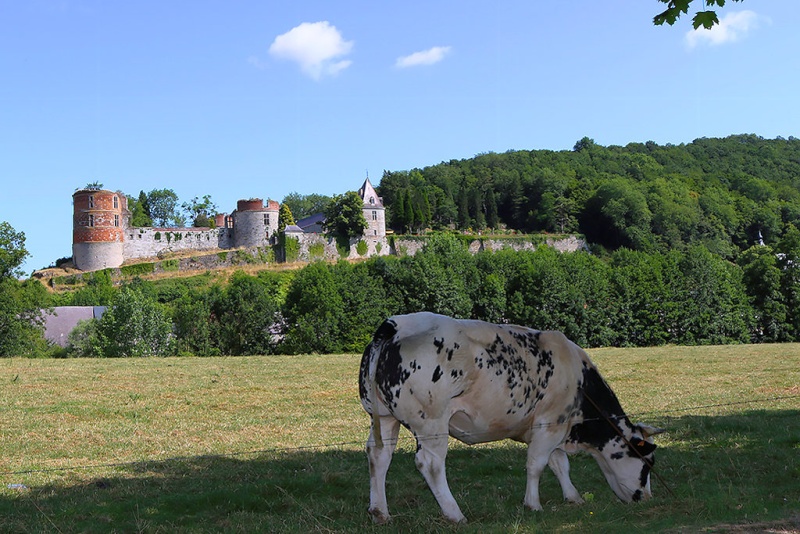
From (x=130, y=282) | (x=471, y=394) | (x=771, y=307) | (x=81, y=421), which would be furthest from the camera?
(x=130, y=282)

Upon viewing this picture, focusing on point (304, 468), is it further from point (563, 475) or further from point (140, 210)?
point (140, 210)

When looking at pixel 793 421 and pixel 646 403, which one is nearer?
pixel 793 421

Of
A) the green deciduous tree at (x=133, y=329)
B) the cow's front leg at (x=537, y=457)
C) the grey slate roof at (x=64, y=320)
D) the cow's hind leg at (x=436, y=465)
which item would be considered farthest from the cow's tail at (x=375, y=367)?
the grey slate roof at (x=64, y=320)

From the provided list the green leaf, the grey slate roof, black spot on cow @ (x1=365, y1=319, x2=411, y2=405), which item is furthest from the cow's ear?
the grey slate roof

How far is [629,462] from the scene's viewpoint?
368 inches

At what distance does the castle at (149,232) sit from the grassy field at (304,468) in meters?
82.1

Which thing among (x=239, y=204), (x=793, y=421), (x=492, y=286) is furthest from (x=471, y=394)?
(x=239, y=204)

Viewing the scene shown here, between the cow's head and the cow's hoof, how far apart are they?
9.54 ft

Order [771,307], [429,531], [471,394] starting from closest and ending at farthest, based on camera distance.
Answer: [429,531]
[471,394]
[771,307]

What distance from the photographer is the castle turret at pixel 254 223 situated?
10938cm

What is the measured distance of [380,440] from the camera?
8.52 m

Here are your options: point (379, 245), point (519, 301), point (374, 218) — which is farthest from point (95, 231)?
point (519, 301)

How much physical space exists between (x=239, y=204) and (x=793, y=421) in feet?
333

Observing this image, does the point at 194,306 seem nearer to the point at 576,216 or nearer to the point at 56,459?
the point at 56,459
